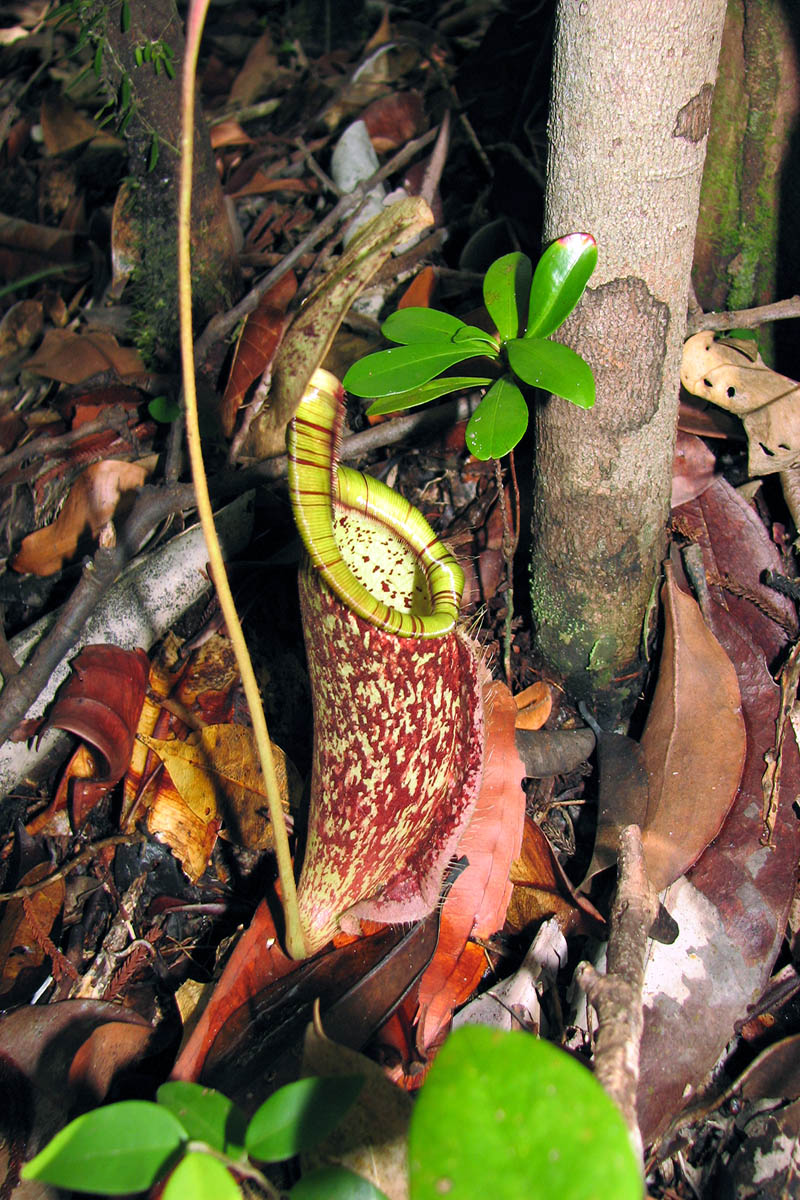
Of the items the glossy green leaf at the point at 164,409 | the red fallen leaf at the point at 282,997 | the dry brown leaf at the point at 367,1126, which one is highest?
the glossy green leaf at the point at 164,409

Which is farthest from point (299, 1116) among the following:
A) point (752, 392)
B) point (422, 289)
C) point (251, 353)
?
point (422, 289)

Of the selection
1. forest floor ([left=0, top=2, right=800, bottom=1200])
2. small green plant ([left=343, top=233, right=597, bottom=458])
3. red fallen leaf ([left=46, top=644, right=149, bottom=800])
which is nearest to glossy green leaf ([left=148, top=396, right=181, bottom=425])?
forest floor ([left=0, top=2, right=800, bottom=1200])

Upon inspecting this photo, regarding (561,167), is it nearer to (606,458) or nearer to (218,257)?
(606,458)

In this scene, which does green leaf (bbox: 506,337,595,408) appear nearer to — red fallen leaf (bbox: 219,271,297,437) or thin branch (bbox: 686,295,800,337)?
thin branch (bbox: 686,295,800,337)

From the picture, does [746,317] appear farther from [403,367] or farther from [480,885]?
[480,885]

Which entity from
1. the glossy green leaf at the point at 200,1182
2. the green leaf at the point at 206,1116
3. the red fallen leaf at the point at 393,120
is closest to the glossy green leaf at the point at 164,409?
the red fallen leaf at the point at 393,120

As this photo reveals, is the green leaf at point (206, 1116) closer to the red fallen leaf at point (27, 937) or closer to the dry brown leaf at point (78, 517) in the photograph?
the red fallen leaf at point (27, 937)

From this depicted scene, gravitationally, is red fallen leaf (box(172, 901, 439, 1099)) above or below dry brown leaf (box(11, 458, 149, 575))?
below
